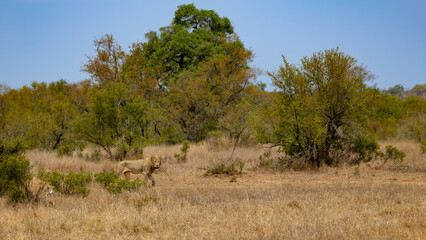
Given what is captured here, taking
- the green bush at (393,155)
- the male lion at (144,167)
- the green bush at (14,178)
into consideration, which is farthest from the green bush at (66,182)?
the green bush at (393,155)

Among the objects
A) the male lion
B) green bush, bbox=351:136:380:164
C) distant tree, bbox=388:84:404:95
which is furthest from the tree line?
distant tree, bbox=388:84:404:95

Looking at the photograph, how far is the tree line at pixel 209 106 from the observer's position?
15562mm

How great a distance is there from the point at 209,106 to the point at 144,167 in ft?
64.1

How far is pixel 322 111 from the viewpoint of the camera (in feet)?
49.9

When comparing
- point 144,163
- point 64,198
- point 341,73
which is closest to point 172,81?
point 341,73

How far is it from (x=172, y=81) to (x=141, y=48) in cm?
687

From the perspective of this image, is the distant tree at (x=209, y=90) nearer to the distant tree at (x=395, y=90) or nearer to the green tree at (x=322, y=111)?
the green tree at (x=322, y=111)

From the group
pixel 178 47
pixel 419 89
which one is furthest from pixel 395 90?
pixel 178 47

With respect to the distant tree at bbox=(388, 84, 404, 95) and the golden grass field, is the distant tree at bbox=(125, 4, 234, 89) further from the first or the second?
the distant tree at bbox=(388, 84, 404, 95)

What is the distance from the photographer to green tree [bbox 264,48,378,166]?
1531 centimetres

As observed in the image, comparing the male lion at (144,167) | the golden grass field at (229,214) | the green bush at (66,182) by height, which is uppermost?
the male lion at (144,167)

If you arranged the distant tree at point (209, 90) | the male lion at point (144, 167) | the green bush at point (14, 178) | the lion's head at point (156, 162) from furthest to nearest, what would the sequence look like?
the distant tree at point (209, 90) → the male lion at point (144, 167) → the lion's head at point (156, 162) → the green bush at point (14, 178)

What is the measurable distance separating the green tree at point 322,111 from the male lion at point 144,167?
5834mm

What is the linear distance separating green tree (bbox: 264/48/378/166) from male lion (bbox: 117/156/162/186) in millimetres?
5834
